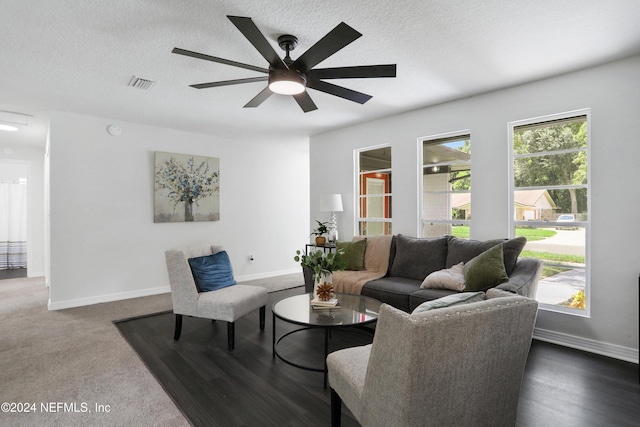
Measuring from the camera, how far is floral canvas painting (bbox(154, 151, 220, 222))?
5059mm

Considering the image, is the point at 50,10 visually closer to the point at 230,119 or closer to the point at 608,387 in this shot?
the point at 230,119

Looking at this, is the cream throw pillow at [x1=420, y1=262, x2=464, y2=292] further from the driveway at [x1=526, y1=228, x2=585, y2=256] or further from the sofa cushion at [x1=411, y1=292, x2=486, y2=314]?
the sofa cushion at [x1=411, y1=292, x2=486, y2=314]

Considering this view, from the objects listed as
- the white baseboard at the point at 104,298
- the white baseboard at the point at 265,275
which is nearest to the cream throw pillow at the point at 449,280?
the white baseboard at the point at 265,275

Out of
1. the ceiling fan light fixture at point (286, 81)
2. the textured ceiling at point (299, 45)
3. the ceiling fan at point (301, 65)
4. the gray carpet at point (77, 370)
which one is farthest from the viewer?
the ceiling fan light fixture at point (286, 81)

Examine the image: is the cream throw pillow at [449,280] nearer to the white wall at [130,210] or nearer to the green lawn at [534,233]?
the green lawn at [534,233]

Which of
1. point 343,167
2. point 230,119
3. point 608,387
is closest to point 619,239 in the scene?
point 608,387

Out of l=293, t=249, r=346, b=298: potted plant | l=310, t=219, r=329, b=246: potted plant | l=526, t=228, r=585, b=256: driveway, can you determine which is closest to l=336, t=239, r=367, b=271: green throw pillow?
l=310, t=219, r=329, b=246: potted plant

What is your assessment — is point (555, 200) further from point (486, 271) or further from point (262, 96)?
point (262, 96)

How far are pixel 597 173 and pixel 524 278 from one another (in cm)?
119

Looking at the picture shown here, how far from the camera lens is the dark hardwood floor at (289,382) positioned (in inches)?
78.4

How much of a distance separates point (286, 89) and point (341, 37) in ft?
2.23

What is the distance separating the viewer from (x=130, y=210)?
483cm

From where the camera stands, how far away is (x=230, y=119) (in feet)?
15.3

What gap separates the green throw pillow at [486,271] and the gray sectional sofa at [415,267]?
0.05 m
